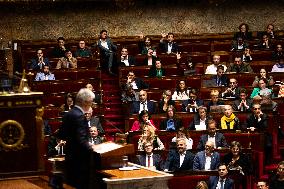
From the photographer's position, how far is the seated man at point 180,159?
6.59m

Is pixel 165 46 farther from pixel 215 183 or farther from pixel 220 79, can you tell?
pixel 215 183

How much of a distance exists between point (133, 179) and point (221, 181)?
2440 millimetres

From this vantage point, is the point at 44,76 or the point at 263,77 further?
the point at 44,76

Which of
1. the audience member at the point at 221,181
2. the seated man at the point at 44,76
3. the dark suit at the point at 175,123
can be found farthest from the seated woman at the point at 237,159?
the seated man at the point at 44,76

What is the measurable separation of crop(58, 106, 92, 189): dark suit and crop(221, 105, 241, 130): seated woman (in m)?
3.89

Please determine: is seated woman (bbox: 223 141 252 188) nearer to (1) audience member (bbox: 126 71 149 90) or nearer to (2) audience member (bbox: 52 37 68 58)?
(1) audience member (bbox: 126 71 149 90)

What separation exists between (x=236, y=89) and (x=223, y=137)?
5.14 feet

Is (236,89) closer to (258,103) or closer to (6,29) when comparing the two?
(258,103)

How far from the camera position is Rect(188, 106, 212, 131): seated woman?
7.56 metres

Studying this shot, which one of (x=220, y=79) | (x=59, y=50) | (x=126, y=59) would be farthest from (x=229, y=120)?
(x=59, y=50)

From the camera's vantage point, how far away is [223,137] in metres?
7.10

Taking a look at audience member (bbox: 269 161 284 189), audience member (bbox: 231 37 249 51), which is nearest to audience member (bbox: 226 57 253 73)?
audience member (bbox: 231 37 249 51)

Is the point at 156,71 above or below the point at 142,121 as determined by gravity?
above

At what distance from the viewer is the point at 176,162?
6613 millimetres
